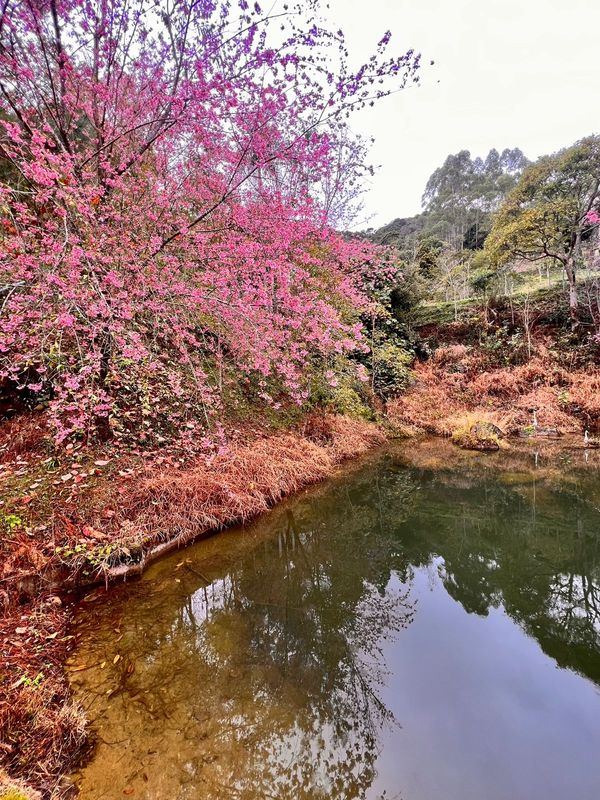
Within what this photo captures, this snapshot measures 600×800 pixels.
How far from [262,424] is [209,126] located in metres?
4.27

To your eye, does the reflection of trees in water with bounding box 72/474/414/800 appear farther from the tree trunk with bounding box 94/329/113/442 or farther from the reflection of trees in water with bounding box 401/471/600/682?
the tree trunk with bounding box 94/329/113/442

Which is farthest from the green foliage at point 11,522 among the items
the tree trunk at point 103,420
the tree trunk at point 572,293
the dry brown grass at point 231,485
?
the tree trunk at point 572,293

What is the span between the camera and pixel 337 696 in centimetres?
242

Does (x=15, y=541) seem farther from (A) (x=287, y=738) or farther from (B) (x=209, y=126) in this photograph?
(B) (x=209, y=126)

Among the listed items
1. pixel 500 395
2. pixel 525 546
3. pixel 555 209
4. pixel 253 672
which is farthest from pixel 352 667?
pixel 555 209

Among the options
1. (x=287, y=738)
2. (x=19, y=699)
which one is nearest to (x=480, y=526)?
(x=287, y=738)

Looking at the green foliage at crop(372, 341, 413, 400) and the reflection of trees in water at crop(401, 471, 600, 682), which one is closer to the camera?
the reflection of trees in water at crop(401, 471, 600, 682)

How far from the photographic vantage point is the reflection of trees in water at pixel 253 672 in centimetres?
193

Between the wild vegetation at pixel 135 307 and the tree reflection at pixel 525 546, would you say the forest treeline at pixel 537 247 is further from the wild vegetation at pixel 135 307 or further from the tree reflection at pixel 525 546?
the tree reflection at pixel 525 546

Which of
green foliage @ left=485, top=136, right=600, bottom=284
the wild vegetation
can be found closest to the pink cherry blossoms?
the wild vegetation

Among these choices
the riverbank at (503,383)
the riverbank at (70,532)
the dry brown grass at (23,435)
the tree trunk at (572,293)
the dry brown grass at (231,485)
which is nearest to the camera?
the riverbank at (70,532)

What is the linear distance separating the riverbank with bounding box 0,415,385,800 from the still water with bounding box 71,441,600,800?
19cm

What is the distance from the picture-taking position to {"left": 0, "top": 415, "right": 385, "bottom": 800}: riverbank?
75.7 inches

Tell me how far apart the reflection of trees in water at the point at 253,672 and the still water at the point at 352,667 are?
1cm
